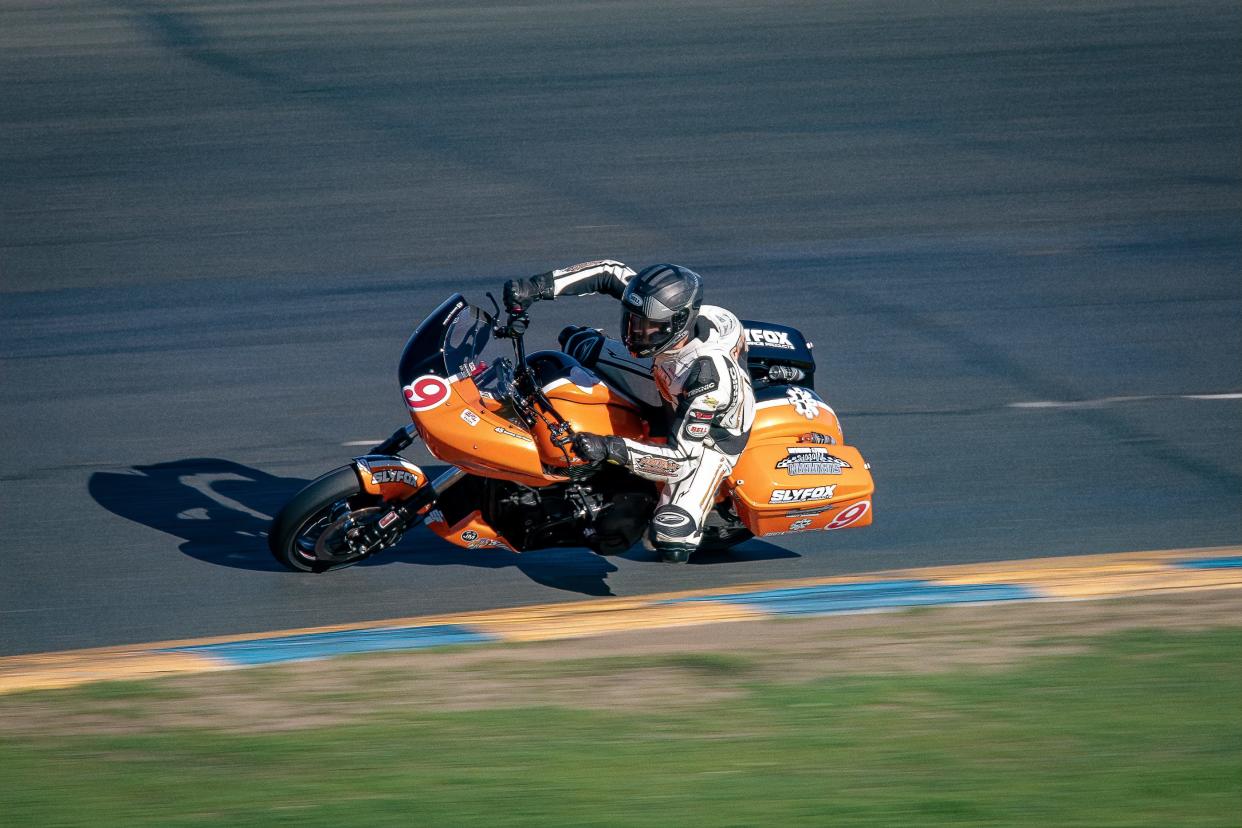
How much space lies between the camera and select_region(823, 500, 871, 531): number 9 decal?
778 centimetres

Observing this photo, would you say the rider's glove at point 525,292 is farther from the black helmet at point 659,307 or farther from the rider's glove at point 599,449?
the rider's glove at point 599,449

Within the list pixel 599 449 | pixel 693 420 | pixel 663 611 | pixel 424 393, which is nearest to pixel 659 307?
pixel 693 420

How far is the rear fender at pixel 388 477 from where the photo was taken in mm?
7371

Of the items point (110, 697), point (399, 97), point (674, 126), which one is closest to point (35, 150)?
point (399, 97)

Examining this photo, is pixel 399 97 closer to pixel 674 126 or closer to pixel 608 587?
pixel 674 126

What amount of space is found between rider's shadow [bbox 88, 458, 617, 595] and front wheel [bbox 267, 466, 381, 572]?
0.21 m

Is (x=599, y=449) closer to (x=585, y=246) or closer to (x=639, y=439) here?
(x=639, y=439)

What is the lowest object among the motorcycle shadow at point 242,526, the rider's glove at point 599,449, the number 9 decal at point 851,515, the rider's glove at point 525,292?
the motorcycle shadow at point 242,526

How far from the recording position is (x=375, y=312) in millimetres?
11203

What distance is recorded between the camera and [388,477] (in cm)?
742

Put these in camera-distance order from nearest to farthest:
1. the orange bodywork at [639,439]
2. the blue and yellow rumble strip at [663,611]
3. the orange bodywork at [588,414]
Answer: the blue and yellow rumble strip at [663,611], the orange bodywork at [639,439], the orange bodywork at [588,414]

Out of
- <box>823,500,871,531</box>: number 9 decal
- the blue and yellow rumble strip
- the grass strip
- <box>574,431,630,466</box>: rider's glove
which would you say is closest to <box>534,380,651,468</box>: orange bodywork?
Answer: <box>574,431,630,466</box>: rider's glove

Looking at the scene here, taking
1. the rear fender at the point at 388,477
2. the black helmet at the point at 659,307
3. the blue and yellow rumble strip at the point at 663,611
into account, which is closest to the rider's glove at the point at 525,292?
the black helmet at the point at 659,307

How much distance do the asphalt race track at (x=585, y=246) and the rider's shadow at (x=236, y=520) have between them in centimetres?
3
